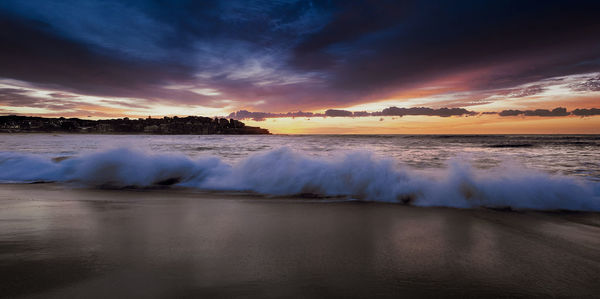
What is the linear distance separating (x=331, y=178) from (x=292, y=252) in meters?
3.40

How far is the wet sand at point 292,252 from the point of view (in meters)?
1.91

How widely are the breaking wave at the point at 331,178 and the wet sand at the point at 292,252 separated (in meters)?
0.55

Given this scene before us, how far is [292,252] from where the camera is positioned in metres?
2.51

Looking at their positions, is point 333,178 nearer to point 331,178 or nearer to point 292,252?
point 331,178

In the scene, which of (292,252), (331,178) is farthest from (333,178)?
(292,252)

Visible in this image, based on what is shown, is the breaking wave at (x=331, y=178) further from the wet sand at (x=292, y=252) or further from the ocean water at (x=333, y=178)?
the wet sand at (x=292, y=252)

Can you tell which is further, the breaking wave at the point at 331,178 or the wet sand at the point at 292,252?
the breaking wave at the point at 331,178

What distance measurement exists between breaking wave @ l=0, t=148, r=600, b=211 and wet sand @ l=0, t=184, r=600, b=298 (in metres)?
0.55

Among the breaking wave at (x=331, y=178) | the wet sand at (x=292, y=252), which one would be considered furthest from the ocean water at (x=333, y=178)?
the wet sand at (x=292, y=252)

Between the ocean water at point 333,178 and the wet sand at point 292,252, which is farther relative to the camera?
the ocean water at point 333,178

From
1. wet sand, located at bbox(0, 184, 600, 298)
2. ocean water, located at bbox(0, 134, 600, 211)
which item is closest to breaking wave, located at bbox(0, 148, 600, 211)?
ocean water, located at bbox(0, 134, 600, 211)

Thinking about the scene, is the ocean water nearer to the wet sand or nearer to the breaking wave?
the breaking wave

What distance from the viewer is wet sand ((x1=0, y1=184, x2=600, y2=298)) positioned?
191 cm

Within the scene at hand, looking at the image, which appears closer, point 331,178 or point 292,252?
point 292,252
